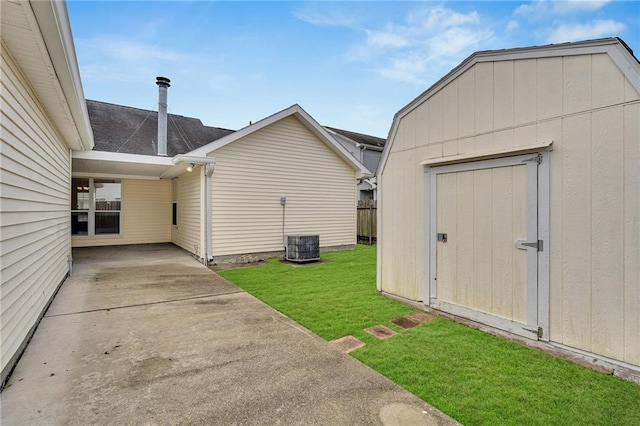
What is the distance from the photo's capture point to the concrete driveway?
1984 mm

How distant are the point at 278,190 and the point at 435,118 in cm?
589

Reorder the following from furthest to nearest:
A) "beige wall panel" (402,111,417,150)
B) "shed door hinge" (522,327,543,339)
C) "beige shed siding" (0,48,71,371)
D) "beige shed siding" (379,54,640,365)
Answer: "beige wall panel" (402,111,417,150)
"shed door hinge" (522,327,543,339)
"beige shed siding" (379,54,640,365)
"beige shed siding" (0,48,71,371)

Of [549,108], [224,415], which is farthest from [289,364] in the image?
[549,108]

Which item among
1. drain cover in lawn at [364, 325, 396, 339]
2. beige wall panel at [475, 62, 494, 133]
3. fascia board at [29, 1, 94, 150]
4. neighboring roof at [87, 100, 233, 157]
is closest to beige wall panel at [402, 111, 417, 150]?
beige wall panel at [475, 62, 494, 133]

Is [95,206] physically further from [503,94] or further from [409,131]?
[503,94]

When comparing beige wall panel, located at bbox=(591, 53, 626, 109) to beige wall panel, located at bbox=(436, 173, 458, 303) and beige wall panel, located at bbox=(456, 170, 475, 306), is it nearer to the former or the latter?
beige wall panel, located at bbox=(456, 170, 475, 306)

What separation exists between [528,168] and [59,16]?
14.8ft

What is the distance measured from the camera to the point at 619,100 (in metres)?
2.64

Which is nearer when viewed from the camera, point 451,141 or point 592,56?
point 592,56

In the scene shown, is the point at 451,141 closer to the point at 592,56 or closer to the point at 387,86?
the point at 592,56

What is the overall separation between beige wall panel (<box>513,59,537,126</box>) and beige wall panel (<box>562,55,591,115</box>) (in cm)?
28

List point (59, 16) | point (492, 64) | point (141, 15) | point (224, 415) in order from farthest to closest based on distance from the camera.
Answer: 1. point (141, 15)
2. point (492, 64)
3. point (59, 16)
4. point (224, 415)

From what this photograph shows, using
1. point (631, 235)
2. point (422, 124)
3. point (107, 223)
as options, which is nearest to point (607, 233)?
point (631, 235)

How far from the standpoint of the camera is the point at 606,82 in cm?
272
